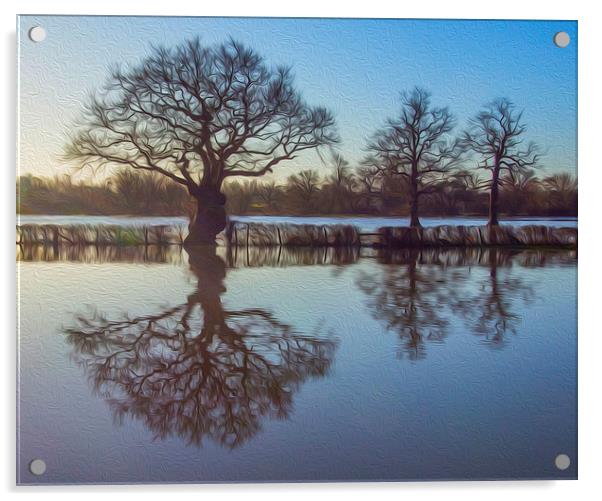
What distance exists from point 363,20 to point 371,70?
0.16 m

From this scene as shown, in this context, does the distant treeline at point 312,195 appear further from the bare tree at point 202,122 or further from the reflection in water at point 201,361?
the reflection in water at point 201,361

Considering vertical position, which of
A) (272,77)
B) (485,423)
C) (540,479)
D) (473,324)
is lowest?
(540,479)

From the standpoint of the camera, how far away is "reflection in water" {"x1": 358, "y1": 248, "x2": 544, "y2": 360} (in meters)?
2.62

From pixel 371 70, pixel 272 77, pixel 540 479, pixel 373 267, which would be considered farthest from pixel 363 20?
pixel 540 479

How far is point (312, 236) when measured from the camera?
8.63 feet

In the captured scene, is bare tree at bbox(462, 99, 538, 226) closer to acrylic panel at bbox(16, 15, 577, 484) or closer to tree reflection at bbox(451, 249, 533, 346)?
acrylic panel at bbox(16, 15, 577, 484)

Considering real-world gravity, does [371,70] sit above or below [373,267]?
above

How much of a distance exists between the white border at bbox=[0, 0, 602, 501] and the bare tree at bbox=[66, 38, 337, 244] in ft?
0.61

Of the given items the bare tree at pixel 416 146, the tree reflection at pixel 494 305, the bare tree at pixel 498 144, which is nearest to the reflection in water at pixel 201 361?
the tree reflection at pixel 494 305

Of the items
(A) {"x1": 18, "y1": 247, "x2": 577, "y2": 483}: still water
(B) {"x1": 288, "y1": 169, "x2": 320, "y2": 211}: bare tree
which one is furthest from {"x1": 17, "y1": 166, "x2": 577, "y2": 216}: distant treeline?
(A) {"x1": 18, "y1": 247, "x2": 577, "y2": 483}: still water

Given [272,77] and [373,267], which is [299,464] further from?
[272,77]

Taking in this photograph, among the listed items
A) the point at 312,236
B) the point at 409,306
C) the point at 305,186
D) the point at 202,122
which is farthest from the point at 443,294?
the point at 202,122

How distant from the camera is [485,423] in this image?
2.60 m

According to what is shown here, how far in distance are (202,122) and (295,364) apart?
0.84m
